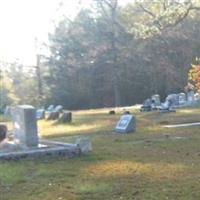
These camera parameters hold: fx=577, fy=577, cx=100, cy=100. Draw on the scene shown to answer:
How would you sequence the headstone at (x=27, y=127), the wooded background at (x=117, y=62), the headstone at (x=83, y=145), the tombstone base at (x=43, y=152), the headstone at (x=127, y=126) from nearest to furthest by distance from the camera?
the tombstone base at (x=43, y=152) → the headstone at (x=83, y=145) → the headstone at (x=27, y=127) → the headstone at (x=127, y=126) → the wooded background at (x=117, y=62)

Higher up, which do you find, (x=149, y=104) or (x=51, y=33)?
(x=51, y=33)

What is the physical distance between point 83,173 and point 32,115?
152 inches

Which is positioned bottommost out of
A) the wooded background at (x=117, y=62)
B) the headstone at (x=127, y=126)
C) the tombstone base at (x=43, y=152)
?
the tombstone base at (x=43, y=152)

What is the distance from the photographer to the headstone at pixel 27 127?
A: 13.1 m

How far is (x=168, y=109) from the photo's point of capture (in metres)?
29.0

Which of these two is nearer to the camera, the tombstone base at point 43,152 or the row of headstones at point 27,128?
the tombstone base at point 43,152

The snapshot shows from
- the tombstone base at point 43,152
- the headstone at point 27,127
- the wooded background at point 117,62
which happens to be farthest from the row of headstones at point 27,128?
the wooded background at point 117,62

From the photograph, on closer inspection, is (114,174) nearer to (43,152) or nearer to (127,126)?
(43,152)

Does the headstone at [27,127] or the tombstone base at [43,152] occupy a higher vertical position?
the headstone at [27,127]

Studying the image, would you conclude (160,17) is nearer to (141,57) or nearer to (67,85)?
(141,57)

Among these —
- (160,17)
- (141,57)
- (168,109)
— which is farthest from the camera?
(141,57)

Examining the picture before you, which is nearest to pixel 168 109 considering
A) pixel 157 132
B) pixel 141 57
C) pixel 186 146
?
pixel 157 132

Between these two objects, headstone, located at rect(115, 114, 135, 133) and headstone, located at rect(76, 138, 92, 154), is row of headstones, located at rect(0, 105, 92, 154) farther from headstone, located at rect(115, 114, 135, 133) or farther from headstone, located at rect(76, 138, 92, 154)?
headstone, located at rect(115, 114, 135, 133)

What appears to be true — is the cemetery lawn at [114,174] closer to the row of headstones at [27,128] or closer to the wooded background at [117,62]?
the row of headstones at [27,128]
